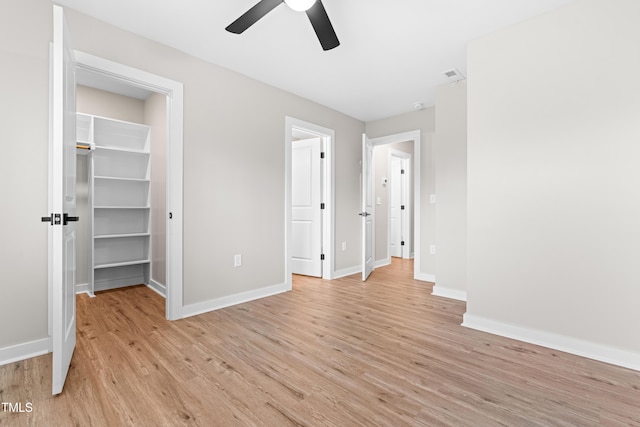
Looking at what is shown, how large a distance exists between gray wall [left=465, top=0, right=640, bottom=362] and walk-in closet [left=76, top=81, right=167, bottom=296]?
3.44 meters

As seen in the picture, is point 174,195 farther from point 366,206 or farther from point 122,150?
point 366,206

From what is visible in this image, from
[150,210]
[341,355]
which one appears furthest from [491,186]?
[150,210]

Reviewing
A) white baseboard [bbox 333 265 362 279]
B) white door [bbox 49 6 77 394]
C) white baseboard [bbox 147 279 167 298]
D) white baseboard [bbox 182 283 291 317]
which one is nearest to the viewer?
white door [bbox 49 6 77 394]

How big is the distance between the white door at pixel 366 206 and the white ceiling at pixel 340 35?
1.02 m

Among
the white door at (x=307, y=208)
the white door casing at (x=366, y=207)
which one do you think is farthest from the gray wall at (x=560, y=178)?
the white door at (x=307, y=208)

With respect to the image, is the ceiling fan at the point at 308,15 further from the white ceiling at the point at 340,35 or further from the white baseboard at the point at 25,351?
the white baseboard at the point at 25,351

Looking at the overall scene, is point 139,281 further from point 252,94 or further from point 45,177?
point 252,94

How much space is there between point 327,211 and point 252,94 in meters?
1.83

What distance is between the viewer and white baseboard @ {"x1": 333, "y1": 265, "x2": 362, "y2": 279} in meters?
4.37

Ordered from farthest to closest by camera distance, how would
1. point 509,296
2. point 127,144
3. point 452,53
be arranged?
point 127,144 → point 452,53 → point 509,296

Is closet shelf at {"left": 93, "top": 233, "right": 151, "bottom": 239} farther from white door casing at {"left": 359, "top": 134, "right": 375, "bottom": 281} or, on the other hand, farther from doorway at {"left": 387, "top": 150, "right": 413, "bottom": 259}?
doorway at {"left": 387, "top": 150, "right": 413, "bottom": 259}

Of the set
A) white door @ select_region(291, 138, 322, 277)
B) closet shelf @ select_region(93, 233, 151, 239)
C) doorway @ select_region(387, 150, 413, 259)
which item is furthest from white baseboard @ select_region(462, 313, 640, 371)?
closet shelf @ select_region(93, 233, 151, 239)

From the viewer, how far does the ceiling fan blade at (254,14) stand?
1779 millimetres

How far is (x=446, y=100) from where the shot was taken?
3479mm
